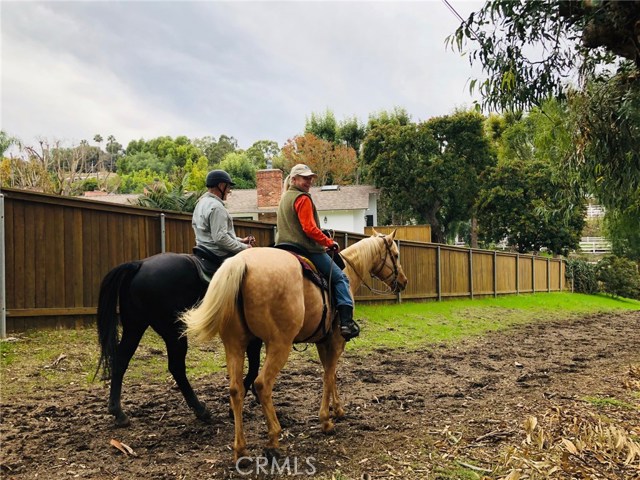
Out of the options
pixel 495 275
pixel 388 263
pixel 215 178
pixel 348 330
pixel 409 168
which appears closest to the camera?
pixel 348 330

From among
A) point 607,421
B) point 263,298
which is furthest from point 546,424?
point 263,298

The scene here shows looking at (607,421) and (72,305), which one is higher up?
(72,305)

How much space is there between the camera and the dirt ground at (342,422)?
13.5ft

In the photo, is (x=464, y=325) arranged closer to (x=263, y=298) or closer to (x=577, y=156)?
(x=577, y=156)

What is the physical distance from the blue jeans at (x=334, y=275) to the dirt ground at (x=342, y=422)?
1.23m

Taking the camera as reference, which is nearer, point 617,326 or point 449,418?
point 449,418

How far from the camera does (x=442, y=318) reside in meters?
14.5

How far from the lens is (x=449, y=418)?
5512mm

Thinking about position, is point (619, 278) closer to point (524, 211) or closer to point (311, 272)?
point (524, 211)

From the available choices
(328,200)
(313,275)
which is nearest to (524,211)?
(328,200)

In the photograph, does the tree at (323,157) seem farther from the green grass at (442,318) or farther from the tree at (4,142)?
the green grass at (442,318)

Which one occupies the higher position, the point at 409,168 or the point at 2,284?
the point at 409,168

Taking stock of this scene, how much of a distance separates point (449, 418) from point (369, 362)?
10.7 ft

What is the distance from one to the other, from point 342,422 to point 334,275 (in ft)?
4.84
